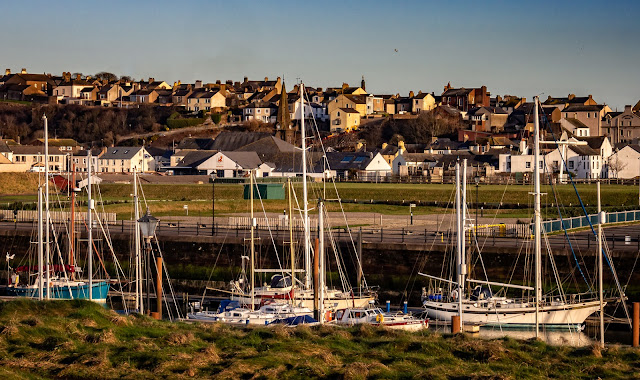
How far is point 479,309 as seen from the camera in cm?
3328

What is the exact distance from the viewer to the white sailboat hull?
32625 mm

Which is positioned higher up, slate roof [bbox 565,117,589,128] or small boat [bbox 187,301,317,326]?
slate roof [bbox 565,117,589,128]

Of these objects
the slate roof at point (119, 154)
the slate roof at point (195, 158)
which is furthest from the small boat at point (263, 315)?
the slate roof at point (119, 154)

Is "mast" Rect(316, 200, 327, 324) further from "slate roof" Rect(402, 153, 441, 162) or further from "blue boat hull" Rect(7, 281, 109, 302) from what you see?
"slate roof" Rect(402, 153, 441, 162)

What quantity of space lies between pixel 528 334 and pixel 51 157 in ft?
312

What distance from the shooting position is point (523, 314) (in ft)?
108

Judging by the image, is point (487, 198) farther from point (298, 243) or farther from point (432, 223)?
point (298, 243)

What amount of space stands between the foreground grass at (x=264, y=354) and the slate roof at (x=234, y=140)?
10021 cm

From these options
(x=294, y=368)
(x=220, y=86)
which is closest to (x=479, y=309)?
(x=294, y=368)

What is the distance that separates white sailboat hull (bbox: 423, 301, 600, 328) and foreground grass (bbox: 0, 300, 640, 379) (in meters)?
11.9

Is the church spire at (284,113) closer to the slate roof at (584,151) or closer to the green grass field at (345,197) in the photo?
the slate roof at (584,151)

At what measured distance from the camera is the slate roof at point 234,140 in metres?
122

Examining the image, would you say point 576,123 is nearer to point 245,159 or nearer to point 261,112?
point 245,159

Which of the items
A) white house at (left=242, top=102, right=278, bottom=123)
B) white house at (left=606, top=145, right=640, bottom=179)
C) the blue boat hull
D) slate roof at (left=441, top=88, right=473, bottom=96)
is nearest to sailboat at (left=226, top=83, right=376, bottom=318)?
the blue boat hull
